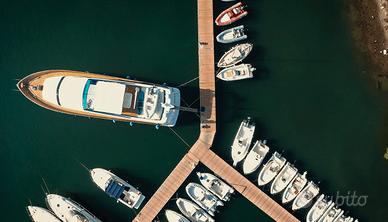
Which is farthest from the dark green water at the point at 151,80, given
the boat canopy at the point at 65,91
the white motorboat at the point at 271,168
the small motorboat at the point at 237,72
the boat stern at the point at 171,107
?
the boat canopy at the point at 65,91

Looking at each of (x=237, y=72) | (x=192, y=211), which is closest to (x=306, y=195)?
(x=192, y=211)

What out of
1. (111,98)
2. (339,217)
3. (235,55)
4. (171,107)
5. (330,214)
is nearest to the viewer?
(111,98)

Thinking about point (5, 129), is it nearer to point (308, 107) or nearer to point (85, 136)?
point (85, 136)

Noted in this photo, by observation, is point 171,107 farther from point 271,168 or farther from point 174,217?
point 271,168

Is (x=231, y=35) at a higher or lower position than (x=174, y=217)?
higher

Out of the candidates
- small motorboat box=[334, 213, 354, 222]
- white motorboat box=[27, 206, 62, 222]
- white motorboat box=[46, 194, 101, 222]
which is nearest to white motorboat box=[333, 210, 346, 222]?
small motorboat box=[334, 213, 354, 222]

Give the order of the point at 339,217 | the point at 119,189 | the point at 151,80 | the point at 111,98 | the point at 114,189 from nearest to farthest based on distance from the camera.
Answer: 1. the point at 111,98
2. the point at 114,189
3. the point at 119,189
4. the point at 339,217
5. the point at 151,80

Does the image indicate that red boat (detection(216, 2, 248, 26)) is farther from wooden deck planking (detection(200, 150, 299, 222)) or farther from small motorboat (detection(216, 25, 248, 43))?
wooden deck planking (detection(200, 150, 299, 222))

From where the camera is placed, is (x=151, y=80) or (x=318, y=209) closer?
(x=318, y=209)
